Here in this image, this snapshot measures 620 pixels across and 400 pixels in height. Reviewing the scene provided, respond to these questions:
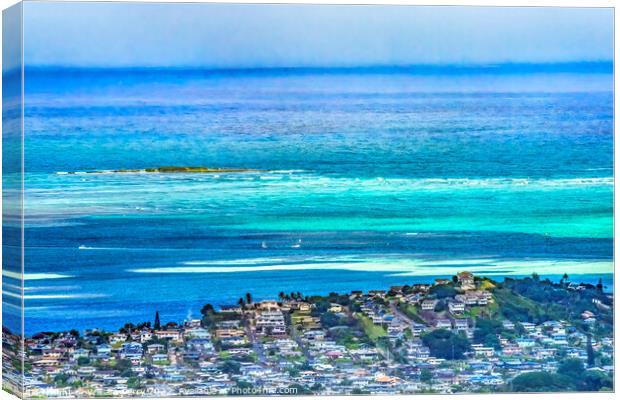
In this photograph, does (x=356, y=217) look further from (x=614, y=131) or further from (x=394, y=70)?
(x=614, y=131)

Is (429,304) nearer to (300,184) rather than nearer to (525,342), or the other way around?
(525,342)

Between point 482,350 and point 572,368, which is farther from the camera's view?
point 572,368

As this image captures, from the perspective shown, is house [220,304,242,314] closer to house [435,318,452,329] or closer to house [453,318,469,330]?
house [435,318,452,329]

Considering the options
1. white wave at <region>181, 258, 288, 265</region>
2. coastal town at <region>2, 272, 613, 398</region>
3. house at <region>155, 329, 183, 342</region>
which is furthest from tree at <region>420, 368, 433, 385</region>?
house at <region>155, 329, 183, 342</region>

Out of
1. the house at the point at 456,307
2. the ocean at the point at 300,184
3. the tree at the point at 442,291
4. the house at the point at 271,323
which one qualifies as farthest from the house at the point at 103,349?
the house at the point at 456,307

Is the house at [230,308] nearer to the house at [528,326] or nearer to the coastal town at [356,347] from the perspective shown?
the coastal town at [356,347]

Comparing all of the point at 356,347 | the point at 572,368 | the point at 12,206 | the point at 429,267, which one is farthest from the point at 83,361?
the point at 572,368

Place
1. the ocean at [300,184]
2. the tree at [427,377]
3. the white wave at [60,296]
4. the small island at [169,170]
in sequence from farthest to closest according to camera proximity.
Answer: the tree at [427,377] < the small island at [169,170] < the ocean at [300,184] < the white wave at [60,296]
